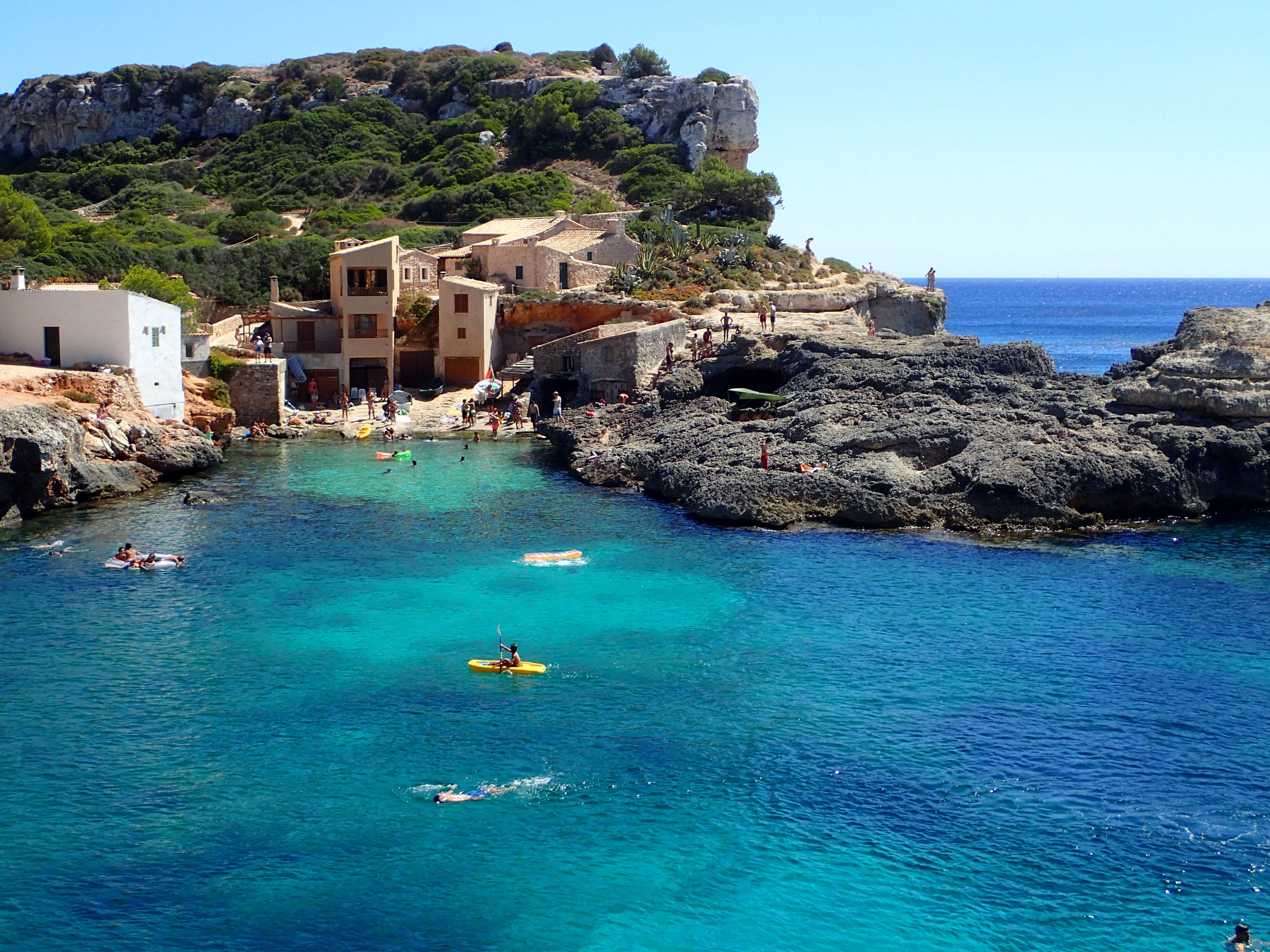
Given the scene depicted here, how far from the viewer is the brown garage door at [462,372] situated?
57.8m

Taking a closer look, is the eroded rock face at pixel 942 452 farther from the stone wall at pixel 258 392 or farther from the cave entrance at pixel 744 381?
the stone wall at pixel 258 392

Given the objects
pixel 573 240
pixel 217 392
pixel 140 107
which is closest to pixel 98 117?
pixel 140 107

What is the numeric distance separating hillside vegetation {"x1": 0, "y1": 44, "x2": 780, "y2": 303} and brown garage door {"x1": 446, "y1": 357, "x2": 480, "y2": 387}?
12.4 m

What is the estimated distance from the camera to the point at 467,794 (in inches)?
744

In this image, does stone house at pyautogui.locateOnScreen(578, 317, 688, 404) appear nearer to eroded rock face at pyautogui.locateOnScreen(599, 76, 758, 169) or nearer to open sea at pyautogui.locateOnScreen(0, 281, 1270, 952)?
open sea at pyautogui.locateOnScreen(0, 281, 1270, 952)

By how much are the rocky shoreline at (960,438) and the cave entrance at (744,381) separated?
0.20 metres

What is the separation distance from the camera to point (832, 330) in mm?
52781

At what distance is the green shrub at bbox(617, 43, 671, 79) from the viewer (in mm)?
103500

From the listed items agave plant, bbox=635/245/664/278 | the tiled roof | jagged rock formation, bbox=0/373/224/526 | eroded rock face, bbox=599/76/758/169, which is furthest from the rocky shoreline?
eroded rock face, bbox=599/76/758/169

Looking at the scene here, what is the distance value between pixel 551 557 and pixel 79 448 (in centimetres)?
1666

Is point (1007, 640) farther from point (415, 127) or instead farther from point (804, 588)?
point (415, 127)

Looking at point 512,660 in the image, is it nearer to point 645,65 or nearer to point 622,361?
point 622,361

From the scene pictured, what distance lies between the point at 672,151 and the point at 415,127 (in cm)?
2633

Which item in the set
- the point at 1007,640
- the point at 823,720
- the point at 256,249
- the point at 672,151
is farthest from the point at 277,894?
the point at 672,151
